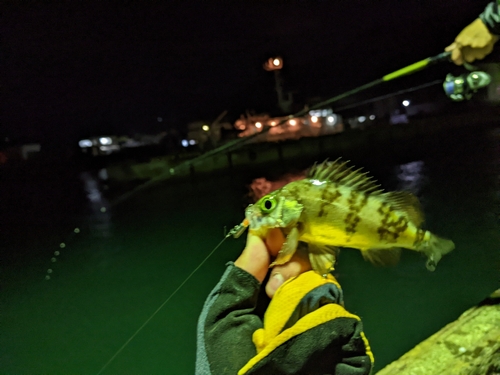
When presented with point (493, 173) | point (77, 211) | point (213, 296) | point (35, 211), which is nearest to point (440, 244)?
point (213, 296)

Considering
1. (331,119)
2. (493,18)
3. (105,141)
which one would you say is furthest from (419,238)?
(105,141)

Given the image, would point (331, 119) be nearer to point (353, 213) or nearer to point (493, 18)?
point (493, 18)

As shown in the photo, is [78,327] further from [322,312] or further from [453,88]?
[453,88]

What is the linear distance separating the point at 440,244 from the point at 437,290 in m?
2.62

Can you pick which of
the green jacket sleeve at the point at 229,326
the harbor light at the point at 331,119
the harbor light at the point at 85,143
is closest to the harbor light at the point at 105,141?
the harbor light at the point at 85,143

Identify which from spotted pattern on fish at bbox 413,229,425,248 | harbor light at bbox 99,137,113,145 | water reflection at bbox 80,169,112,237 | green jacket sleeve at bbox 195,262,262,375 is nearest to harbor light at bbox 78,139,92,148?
harbor light at bbox 99,137,113,145

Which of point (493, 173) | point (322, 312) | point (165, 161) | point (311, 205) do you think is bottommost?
point (493, 173)

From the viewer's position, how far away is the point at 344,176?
920mm

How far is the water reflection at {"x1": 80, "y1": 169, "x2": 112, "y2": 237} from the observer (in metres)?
6.06

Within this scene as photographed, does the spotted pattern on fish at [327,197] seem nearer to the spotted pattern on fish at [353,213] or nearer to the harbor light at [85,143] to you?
the spotted pattern on fish at [353,213]

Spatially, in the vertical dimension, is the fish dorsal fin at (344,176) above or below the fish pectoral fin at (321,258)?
above

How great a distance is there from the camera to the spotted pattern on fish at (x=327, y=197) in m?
0.88

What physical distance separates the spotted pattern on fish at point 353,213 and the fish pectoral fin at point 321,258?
80 mm

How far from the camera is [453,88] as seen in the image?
1.08m
